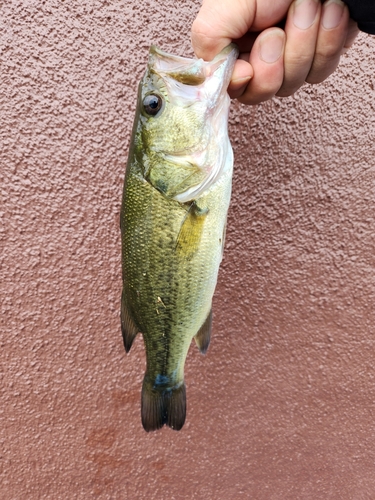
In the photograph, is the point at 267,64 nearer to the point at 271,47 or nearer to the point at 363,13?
the point at 271,47

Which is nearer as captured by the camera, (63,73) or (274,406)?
(63,73)

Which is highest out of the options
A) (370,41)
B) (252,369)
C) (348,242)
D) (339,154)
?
(370,41)

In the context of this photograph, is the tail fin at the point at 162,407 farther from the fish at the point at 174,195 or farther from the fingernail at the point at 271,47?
the fingernail at the point at 271,47

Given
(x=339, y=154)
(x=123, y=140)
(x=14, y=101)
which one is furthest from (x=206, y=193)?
(x=14, y=101)

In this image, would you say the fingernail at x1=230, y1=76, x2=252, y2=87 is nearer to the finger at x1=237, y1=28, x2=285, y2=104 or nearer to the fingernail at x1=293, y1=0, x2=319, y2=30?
the finger at x1=237, y1=28, x2=285, y2=104

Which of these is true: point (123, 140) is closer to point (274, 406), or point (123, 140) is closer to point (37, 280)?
point (37, 280)

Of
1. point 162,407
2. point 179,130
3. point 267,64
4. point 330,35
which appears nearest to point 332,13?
point 330,35

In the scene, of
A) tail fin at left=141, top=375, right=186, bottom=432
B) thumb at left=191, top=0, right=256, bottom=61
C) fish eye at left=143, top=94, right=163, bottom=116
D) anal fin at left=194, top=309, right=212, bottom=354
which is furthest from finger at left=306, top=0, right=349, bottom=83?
tail fin at left=141, top=375, right=186, bottom=432
